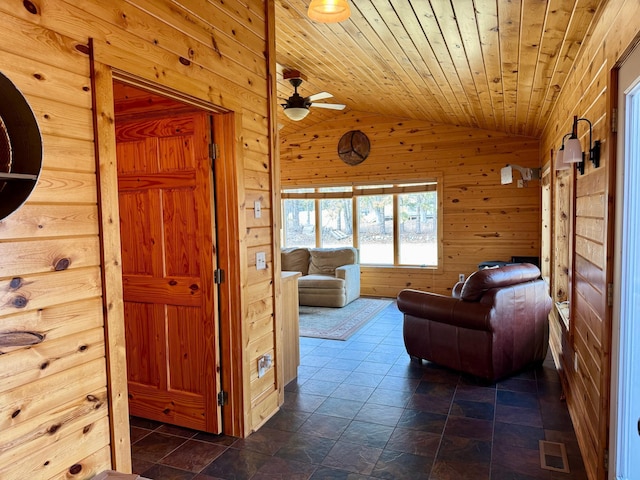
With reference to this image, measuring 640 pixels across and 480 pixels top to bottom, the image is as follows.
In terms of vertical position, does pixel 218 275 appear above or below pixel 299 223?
below

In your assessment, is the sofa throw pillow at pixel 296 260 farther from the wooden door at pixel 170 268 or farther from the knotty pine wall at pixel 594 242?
the knotty pine wall at pixel 594 242

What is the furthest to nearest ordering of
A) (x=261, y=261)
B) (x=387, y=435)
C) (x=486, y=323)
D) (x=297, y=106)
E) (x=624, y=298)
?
(x=297, y=106), (x=486, y=323), (x=261, y=261), (x=387, y=435), (x=624, y=298)

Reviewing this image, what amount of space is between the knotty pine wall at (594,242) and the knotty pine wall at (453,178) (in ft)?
10.3

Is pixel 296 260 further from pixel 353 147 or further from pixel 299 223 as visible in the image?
pixel 353 147

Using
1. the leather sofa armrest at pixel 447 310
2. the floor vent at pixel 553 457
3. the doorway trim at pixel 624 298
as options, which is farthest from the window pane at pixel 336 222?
the doorway trim at pixel 624 298

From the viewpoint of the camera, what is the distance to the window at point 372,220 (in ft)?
23.7

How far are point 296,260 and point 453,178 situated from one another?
9.33 feet

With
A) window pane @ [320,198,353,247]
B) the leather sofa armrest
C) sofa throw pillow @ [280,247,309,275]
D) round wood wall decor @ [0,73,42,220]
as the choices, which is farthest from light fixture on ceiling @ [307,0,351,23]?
window pane @ [320,198,353,247]

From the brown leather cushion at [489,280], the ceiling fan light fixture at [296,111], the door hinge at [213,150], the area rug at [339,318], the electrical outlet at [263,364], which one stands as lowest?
the area rug at [339,318]

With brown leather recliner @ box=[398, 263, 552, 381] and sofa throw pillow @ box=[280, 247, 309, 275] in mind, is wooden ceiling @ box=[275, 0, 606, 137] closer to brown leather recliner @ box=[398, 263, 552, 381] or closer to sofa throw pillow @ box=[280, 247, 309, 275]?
brown leather recliner @ box=[398, 263, 552, 381]

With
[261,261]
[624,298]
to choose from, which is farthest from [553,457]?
[261,261]

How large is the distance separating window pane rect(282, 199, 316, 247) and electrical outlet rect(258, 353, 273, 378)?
16.7ft

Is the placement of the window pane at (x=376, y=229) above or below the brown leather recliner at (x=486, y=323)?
above

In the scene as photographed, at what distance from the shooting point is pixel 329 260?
7172 millimetres
